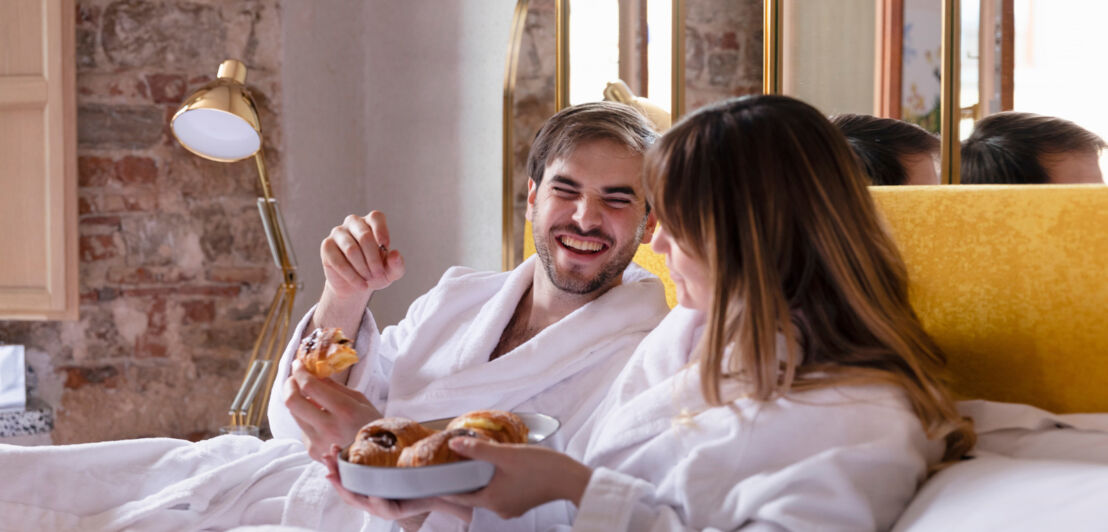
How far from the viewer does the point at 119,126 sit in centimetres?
285

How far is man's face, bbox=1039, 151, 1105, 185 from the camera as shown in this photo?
1211 millimetres

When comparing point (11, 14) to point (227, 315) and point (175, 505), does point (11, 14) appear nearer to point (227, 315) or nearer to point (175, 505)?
point (227, 315)

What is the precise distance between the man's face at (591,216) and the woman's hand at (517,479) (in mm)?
600

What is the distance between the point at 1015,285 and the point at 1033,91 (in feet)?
1.06

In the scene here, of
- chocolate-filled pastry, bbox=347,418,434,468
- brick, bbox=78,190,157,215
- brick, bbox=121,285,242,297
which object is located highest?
brick, bbox=78,190,157,215

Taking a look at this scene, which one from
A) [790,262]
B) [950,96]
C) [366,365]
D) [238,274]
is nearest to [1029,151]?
[950,96]

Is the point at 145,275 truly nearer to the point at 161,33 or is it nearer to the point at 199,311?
the point at 199,311

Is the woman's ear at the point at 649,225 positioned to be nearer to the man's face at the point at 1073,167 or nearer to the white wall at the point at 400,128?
the man's face at the point at 1073,167

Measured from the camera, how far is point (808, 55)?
66.6 inches

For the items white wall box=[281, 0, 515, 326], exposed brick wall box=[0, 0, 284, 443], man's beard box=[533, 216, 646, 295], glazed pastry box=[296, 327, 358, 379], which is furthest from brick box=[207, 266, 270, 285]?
glazed pastry box=[296, 327, 358, 379]

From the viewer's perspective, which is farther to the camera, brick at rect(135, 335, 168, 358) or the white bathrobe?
brick at rect(135, 335, 168, 358)

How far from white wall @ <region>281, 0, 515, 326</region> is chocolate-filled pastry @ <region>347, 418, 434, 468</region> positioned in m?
1.72

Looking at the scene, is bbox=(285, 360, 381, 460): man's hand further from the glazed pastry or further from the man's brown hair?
the man's brown hair

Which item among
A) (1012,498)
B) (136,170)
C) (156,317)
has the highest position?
(136,170)
